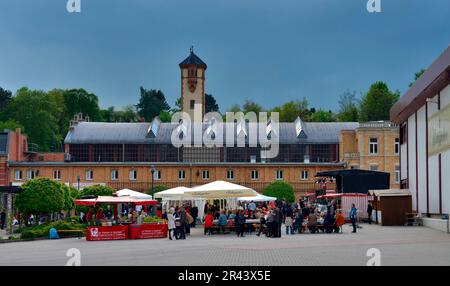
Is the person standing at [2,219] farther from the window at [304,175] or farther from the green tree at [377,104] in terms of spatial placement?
the green tree at [377,104]

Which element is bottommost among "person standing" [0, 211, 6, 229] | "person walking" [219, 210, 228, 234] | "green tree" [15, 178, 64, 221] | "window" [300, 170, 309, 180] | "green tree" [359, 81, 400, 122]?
"person standing" [0, 211, 6, 229]

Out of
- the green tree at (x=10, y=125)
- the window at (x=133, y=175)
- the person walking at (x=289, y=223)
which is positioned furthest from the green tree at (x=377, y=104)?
the person walking at (x=289, y=223)

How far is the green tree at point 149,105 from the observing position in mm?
157500

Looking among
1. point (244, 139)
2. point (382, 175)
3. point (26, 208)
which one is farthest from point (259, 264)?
point (244, 139)

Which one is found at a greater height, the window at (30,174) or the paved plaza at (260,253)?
the window at (30,174)

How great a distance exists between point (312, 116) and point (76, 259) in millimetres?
114031

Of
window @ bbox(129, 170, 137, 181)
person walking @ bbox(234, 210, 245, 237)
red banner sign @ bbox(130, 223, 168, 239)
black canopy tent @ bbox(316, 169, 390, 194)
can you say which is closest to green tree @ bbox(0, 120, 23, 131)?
window @ bbox(129, 170, 137, 181)

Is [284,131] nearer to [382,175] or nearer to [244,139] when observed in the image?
[244,139]

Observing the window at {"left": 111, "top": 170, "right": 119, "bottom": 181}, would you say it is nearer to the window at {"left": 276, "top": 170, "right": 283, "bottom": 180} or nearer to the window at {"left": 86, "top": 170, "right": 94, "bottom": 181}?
the window at {"left": 86, "top": 170, "right": 94, "bottom": 181}

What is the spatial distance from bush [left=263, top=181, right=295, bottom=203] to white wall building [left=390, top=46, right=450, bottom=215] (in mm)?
27401

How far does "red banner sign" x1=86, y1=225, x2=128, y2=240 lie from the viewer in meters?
37.3

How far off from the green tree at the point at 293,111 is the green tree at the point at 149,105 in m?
28.7

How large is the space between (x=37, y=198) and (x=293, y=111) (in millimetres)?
87807

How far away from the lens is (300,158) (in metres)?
96.1
